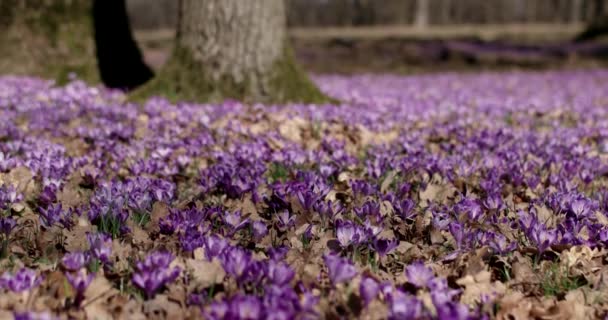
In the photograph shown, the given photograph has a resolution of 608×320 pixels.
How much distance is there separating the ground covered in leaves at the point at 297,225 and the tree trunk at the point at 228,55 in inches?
71.9

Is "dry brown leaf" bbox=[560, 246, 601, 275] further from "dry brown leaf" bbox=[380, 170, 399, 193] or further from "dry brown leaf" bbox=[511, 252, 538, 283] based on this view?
"dry brown leaf" bbox=[380, 170, 399, 193]

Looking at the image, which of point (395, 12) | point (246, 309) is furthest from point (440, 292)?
point (395, 12)

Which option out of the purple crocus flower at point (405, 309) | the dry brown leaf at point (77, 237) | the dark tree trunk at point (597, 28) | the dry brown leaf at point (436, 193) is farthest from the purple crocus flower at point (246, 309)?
the dark tree trunk at point (597, 28)

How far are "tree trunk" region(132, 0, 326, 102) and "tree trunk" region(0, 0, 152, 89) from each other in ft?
8.25

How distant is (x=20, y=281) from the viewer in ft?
7.17

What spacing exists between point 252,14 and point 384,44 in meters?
19.8

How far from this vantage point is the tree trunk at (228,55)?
7801 mm

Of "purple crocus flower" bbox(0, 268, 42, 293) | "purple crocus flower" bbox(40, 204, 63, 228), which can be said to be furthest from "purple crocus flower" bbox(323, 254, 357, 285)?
"purple crocus flower" bbox(40, 204, 63, 228)

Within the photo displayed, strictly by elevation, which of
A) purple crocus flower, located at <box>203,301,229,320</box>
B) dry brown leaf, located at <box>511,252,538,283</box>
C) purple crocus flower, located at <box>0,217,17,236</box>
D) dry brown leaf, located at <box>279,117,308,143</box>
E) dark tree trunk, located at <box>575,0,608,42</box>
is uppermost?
purple crocus flower, located at <box>203,301,229,320</box>

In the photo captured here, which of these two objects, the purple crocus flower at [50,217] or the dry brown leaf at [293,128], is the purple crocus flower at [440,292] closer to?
the purple crocus flower at [50,217]

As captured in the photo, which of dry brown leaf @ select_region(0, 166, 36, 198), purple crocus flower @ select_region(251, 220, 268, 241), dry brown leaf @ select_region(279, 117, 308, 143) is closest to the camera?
purple crocus flower @ select_region(251, 220, 268, 241)

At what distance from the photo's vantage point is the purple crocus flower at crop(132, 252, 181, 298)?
7.32ft

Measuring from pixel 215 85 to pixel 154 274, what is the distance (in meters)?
5.86

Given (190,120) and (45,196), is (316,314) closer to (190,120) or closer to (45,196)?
(45,196)
